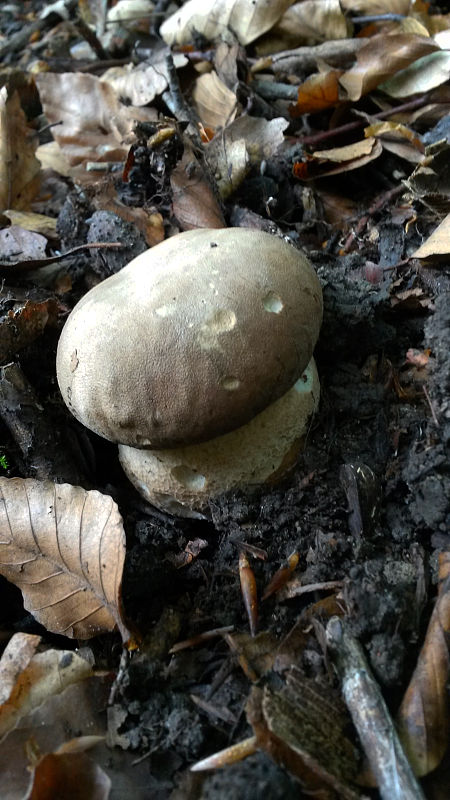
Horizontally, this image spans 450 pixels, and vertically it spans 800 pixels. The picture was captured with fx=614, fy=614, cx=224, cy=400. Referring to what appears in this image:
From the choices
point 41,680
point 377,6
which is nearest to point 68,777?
point 41,680

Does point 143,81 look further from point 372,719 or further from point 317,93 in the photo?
point 372,719

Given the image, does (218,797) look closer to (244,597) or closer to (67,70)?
(244,597)

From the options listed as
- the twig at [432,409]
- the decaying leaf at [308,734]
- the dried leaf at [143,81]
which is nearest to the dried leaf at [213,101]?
the dried leaf at [143,81]

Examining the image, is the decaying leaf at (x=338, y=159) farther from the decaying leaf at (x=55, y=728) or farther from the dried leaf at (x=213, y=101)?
the decaying leaf at (x=55, y=728)

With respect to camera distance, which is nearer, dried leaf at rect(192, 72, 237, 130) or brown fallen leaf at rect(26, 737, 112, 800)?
brown fallen leaf at rect(26, 737, 112, 800)

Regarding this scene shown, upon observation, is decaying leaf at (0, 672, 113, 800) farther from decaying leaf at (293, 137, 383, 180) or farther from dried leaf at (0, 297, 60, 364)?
decaying leaf at (293, 137, 383, 180)

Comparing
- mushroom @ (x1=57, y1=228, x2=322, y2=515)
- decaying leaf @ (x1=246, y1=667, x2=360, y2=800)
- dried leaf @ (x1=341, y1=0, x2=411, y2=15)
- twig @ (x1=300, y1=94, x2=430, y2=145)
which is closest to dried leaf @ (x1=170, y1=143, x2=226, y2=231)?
twig @ (x1=300, y1=94, x2=430, y2=145)
